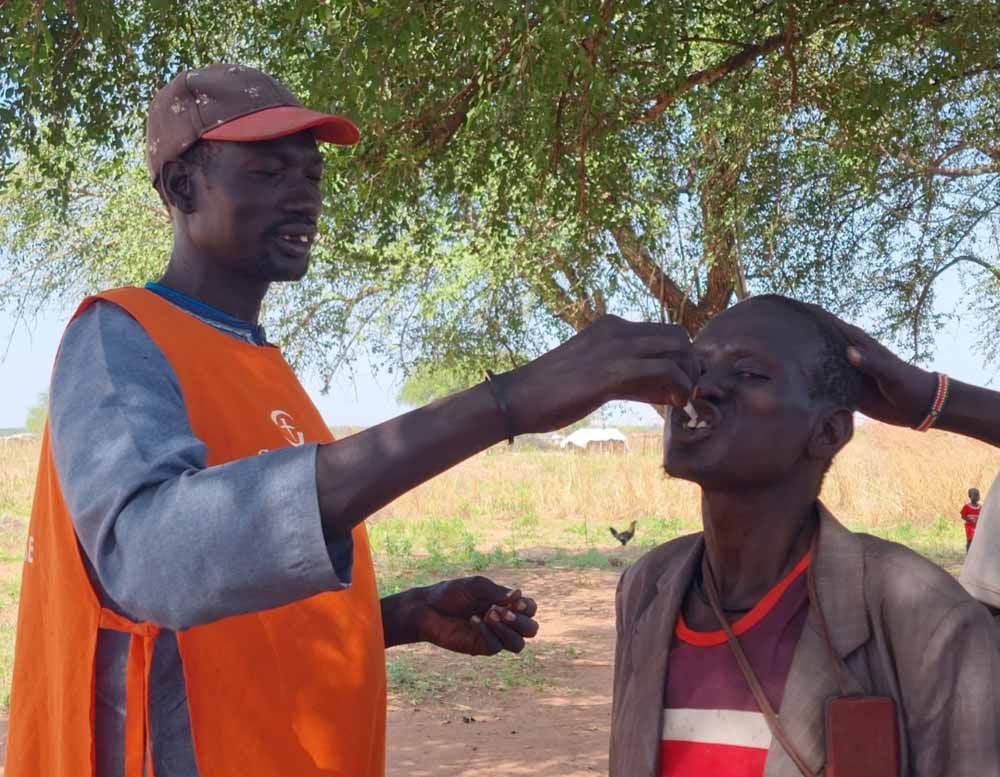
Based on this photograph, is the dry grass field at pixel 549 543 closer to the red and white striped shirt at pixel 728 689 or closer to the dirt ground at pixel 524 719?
the dirt ground at pixel 524 719

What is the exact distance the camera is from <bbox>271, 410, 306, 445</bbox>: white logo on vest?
2082mm

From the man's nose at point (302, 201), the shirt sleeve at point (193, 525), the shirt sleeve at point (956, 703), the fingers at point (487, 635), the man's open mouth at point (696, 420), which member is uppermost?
the man's nose at point (302, 201)

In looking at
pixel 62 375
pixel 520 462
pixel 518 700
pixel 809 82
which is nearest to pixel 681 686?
pixel 62 375

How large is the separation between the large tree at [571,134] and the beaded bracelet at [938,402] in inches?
136

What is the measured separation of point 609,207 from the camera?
8602 millimetres

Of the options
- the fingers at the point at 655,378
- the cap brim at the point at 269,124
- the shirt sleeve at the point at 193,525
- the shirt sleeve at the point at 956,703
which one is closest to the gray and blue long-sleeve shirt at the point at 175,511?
the shirt sleeve at the point at 193,525

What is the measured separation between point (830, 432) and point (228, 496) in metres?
1.23

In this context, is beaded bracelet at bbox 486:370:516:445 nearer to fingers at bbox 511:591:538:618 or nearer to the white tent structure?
fingers at bbox 511:591:538:618

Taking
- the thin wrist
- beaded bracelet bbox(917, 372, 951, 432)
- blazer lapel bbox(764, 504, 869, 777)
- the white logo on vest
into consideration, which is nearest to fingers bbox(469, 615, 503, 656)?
the thin wrist

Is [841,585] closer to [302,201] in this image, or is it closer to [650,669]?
[650,669]

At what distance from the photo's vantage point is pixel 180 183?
2.17 m

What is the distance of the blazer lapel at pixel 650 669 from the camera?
2053mm

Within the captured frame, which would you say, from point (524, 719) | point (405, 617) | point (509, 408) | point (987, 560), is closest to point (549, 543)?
point (524, 719)

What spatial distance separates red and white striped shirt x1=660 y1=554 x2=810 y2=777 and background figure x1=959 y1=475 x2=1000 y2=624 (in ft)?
4.34
